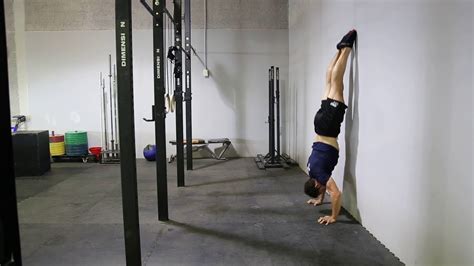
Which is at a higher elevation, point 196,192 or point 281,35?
point 281,35

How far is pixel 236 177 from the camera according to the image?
539cm

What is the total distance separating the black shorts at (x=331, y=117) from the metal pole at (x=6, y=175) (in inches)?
111

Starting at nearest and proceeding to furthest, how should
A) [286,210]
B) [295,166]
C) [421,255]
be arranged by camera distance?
[421,255], [286,210], [295,166]

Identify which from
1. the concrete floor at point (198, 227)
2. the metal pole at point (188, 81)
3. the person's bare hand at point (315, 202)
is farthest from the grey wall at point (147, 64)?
the person's bare hand at point (315, 202)

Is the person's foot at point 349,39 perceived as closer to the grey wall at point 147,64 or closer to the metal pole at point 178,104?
the metal pole at point 178,104

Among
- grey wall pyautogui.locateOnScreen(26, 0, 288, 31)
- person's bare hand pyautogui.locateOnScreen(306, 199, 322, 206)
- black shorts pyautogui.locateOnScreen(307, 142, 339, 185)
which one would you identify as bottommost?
person's bare hand pyautogui.locateOnScreen(306, 199, 322, 206)

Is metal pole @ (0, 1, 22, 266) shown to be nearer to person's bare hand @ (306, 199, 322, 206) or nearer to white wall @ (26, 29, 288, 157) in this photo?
person's bare hand @ (306, 199, 322, 206)

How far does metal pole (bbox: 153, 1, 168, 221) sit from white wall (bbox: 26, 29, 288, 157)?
3.93 metres

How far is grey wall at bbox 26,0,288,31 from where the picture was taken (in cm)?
714

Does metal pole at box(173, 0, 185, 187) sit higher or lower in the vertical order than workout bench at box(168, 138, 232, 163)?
higher

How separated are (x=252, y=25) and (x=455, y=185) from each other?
5.98m

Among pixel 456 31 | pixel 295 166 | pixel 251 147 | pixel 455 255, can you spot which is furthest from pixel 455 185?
pixel 251 147

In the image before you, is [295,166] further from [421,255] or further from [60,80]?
[60,80]

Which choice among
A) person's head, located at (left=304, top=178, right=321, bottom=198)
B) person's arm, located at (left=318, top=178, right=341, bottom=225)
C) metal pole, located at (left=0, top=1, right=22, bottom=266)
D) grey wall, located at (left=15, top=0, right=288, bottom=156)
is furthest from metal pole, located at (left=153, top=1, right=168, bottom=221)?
grey wall, located at (left=15, top=0, right=288, bottom=156)
